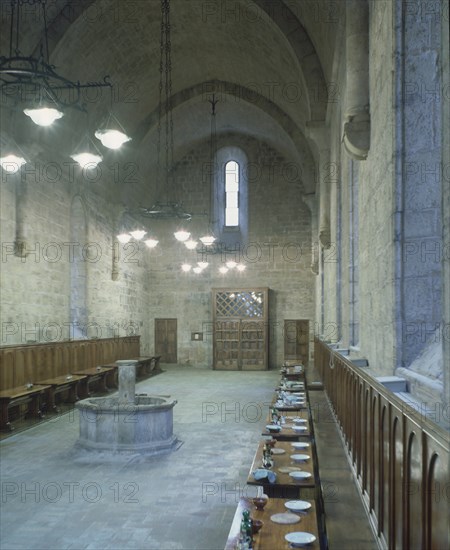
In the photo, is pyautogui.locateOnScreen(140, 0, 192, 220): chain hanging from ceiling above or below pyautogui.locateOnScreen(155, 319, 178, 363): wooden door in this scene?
above

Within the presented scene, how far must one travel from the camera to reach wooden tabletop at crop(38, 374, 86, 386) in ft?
35.6

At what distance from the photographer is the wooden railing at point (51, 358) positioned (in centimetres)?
1017

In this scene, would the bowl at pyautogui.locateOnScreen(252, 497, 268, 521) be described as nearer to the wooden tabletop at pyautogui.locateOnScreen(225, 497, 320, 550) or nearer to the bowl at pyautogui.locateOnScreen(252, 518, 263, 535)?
the wooden tabletop at pyautogui.locateOnScreen(225, 497, 320, 550)

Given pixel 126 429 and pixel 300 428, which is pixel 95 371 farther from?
pixel 300 428

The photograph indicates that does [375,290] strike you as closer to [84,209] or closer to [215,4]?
[215,4]

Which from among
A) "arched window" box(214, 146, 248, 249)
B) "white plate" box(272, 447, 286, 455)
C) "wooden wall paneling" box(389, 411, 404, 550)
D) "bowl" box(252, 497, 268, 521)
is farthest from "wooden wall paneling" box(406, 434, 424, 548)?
"arched window" box(214, 146, 248, 249)

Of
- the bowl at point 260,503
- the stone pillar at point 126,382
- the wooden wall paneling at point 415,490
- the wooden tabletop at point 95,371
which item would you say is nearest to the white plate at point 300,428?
the bowl at point 260,503

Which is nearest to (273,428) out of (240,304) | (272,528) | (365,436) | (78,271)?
(365,436)

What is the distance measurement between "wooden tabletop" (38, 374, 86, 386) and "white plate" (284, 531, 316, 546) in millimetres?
8350

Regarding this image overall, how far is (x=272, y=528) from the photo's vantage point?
327cm

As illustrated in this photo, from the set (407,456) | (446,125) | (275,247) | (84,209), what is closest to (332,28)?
(446,125)

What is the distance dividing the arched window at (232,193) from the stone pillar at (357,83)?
50.3 ft

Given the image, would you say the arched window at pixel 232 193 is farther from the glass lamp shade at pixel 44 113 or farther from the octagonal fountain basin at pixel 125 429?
the glass lamp shade at pixel 44 113

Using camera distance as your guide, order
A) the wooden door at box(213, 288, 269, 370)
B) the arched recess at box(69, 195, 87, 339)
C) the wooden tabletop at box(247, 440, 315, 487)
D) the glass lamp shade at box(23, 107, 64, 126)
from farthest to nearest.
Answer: the wooden door at box(213, 288, 269, 370) → the arched recess at box(69, 195, 87, 339) → the glass lamp shade at box(23, 107, 64, 126) → the wooden tabletop at box(247, 440, 315, 487)
